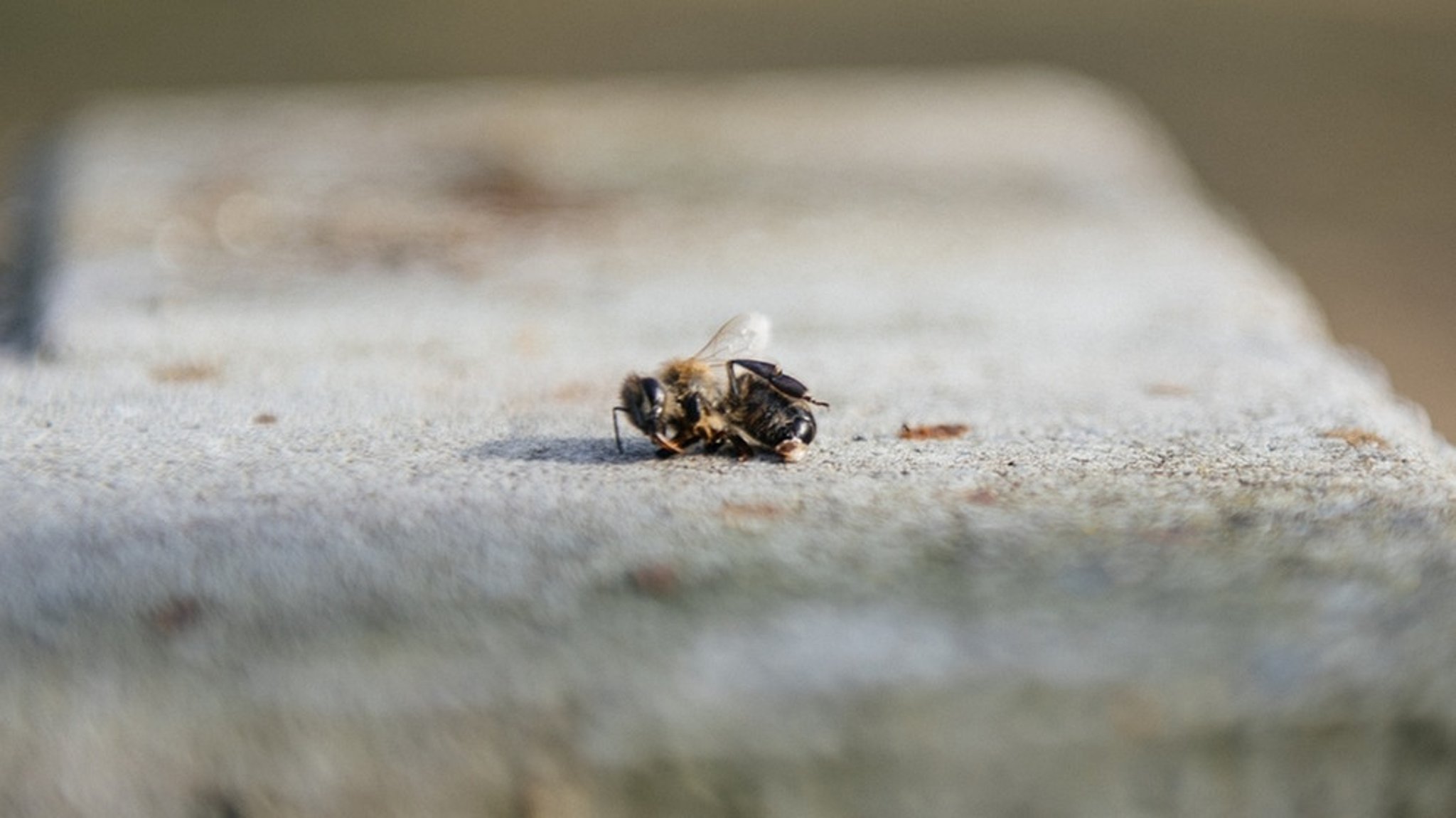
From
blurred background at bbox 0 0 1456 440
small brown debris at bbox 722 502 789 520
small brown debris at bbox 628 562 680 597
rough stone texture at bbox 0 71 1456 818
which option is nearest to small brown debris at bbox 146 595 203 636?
rough stone texture at bbox 0 71 1456 818

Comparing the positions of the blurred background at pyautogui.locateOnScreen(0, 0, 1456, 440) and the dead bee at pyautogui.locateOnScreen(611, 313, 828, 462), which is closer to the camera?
the dead bee at pyautogui.locateOnScreen(611, 313, 828, 462)

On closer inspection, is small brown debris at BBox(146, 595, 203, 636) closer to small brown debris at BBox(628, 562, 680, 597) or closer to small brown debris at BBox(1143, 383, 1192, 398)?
small brown debris at BBox(628, 562, 680, 597)

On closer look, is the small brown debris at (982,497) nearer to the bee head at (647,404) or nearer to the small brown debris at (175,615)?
the bee head at (647,404)

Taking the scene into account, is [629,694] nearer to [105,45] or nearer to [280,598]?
[280,598]

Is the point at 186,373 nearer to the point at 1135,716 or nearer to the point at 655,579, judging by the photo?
the point at 655,579

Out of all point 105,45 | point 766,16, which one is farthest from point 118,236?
point 766,16

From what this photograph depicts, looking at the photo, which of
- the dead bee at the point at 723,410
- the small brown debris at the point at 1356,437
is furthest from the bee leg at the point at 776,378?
the small brown debris at the point at 1356,437

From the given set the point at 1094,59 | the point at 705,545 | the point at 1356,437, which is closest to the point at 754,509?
the point at 705,545
